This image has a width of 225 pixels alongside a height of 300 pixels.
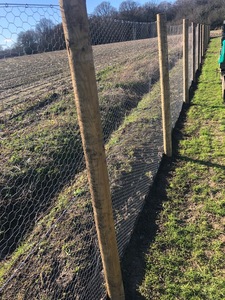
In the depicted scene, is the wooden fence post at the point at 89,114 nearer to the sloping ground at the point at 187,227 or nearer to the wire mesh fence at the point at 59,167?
the wire mesh fence at the point at 59,167

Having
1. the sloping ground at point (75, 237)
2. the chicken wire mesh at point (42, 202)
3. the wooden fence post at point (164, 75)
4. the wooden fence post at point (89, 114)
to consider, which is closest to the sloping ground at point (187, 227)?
the sloping ground at point (75, 237)

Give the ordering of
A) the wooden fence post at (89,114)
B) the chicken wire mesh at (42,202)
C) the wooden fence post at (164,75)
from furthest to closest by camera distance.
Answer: the wooden fence post at (164,75), the chicken wire mesh at (42,202), the wooden fence post at (89,114)

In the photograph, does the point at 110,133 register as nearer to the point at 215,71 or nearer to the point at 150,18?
the point at 150,18

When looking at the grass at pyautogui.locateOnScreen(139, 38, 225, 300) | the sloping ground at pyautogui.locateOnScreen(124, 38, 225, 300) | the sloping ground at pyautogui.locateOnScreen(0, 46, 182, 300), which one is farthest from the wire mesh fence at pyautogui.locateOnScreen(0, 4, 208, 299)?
the grass at pyautogui.locateOnScreen(139, 38, 225, 300)

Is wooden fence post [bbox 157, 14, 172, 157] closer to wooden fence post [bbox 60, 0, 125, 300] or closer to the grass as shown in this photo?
the grass

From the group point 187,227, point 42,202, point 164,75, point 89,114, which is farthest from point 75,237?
point 164,75

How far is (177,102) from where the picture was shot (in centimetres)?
643

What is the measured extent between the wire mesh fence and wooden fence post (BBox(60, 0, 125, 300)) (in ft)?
1.24

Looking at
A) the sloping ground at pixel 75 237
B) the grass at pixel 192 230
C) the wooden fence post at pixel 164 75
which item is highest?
the wooden fence post at pixel 164 75

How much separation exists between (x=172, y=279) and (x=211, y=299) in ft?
1.09

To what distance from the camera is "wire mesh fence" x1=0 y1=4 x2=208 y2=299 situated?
2215 millimetres

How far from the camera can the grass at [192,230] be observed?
2.28 metres

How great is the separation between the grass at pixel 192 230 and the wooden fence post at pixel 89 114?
62cm

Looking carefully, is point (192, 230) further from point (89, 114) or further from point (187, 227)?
point (89, 114)
